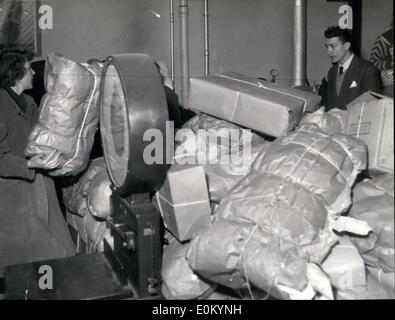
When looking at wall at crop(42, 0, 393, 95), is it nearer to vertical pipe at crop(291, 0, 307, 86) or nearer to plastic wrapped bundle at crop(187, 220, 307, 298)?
vertical pipe at crop(291, 0, 307, 86)

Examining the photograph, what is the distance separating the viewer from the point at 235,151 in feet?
5.94

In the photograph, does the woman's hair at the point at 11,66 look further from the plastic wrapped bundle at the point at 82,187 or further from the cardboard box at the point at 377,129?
the cardboard box at the point at 377,129

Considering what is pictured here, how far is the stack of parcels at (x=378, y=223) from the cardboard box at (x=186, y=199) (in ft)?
1.72

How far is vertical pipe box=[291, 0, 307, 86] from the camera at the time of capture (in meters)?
2.30

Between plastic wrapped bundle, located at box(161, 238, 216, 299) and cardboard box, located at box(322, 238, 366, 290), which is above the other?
cardboard box, located at box(322, 238, 366, 290)

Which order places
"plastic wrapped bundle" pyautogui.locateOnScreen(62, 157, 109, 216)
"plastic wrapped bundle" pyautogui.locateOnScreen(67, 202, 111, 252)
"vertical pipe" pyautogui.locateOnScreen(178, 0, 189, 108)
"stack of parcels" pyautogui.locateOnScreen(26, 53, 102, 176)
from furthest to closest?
"vertical pipe" pyautogui.locateOnScreen(178, 0, 189, 108)
"plastic wrapped bundle" pyautogui.locateOnScreen(62, 157, 109, 216)
"plastic wrapped bundle" pyautogui.locateOnScreen(67, 202, 111, 252)
"stack of parcels" pyautogui.locateOnScreen(26, 53, 102, 176)

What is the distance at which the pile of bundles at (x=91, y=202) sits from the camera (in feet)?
6.13

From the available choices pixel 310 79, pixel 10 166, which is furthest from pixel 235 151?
pixel 310 79

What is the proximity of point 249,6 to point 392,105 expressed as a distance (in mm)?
3010

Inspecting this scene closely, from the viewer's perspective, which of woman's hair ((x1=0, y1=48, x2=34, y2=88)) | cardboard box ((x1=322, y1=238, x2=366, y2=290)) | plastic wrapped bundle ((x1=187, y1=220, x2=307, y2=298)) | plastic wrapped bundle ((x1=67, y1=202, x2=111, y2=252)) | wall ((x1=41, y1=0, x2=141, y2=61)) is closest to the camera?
plastic wrapped bundle ((x1=187, y1=220, x2=307, y2=298))

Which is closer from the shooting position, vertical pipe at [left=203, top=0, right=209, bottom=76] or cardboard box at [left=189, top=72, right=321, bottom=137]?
cardboard box at [left=189, top=72, right=321, bottom=137]

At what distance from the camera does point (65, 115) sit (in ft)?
5.96

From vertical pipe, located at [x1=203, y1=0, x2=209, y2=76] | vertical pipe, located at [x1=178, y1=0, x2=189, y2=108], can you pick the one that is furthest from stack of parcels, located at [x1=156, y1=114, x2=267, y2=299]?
vertical pipe, located at [x1=203, y1=0, x2=209, y2=76]

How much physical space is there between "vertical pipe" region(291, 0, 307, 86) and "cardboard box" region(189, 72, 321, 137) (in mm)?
443
